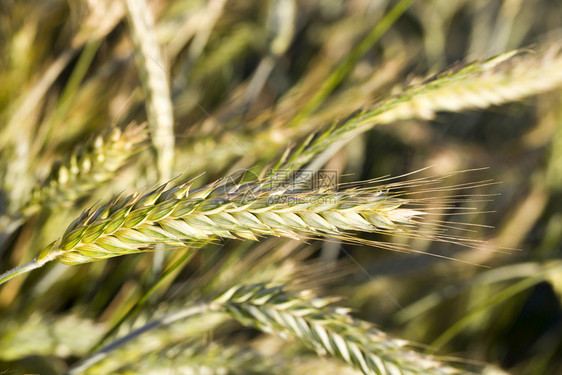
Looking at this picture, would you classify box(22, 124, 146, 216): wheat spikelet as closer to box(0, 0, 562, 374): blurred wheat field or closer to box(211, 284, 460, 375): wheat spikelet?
box(0, 0, 562, 374): blurred wheat field

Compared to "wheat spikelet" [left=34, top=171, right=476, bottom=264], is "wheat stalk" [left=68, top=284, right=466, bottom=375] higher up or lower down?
lower down

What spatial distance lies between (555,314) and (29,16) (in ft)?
9.43

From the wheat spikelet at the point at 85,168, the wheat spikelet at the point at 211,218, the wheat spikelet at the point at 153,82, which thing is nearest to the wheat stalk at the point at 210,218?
the wheat spikelet at the point at 211,218

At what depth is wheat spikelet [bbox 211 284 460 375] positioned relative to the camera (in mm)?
942

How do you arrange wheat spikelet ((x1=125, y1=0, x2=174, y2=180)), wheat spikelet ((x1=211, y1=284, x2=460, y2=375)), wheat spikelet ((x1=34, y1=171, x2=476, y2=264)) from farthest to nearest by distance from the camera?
wheat spikelet ((x1=125, y1=0, x2=174, y2=180))
wheat spikelet ((x1=211, y1=284, x2=460, y2=375))
wheat spikelet ((x1=34, y1=171, x2=476, y2=264))

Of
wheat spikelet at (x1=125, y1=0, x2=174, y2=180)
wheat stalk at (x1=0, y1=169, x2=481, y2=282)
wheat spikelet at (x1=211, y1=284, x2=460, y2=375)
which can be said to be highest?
wheat spikelet at (x1=125, y1=0, x2=174, y2=180)

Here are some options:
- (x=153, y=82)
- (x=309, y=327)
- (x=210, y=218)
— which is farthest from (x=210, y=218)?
(x=153, y=82)

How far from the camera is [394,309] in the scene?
1940mm

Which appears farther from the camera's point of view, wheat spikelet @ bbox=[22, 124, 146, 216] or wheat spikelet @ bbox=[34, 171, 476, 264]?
wheat spikelet @ bbox=[22, 124, 146, 216]

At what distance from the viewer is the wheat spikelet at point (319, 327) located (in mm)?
942

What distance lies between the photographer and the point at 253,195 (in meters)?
0.72

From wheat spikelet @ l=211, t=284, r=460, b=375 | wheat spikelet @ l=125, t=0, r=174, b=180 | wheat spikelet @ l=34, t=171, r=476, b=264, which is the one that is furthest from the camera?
wheat spikelet @ l=125, t=0, r=174, b=180

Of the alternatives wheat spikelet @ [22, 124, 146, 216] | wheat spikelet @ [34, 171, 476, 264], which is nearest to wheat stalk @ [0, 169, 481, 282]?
wheat spikelet @ [34, 171, 476, 264]

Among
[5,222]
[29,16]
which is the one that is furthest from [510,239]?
[29,16]
